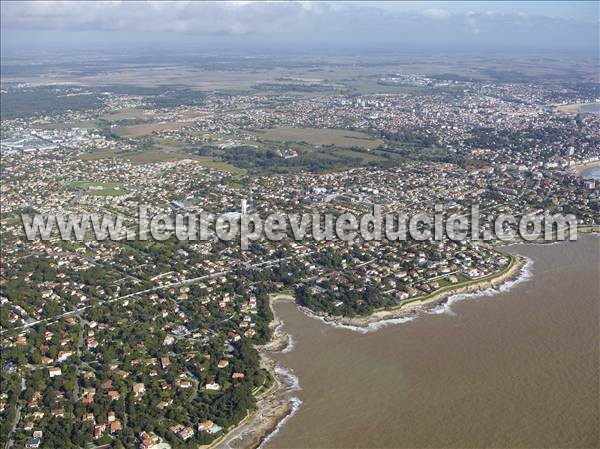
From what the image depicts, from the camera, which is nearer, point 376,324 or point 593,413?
point 593,413


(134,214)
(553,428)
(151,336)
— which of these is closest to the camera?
(553,428)

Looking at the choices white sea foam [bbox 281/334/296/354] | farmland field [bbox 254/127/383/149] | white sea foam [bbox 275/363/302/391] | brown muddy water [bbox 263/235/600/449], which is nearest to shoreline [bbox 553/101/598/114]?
farmland field [bbox 254/127/383/149]

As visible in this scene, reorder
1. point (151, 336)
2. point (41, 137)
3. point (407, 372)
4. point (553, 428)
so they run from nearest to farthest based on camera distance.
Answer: point (553, 428) → point (407, 372) → point (151, 336) → point (41, 137)

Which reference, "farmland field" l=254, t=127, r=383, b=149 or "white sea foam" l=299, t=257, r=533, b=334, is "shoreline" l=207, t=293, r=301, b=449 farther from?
"farmland field" l=254, t=127, r=383, b=149

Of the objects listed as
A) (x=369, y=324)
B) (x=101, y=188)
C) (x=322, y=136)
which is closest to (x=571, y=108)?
(x=322, y=136)

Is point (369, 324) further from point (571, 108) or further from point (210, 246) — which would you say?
point (571, 108)

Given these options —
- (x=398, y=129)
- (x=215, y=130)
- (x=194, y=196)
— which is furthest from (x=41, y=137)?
(x=398, y=129)

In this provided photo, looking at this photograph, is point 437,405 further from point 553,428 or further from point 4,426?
point 4,426
